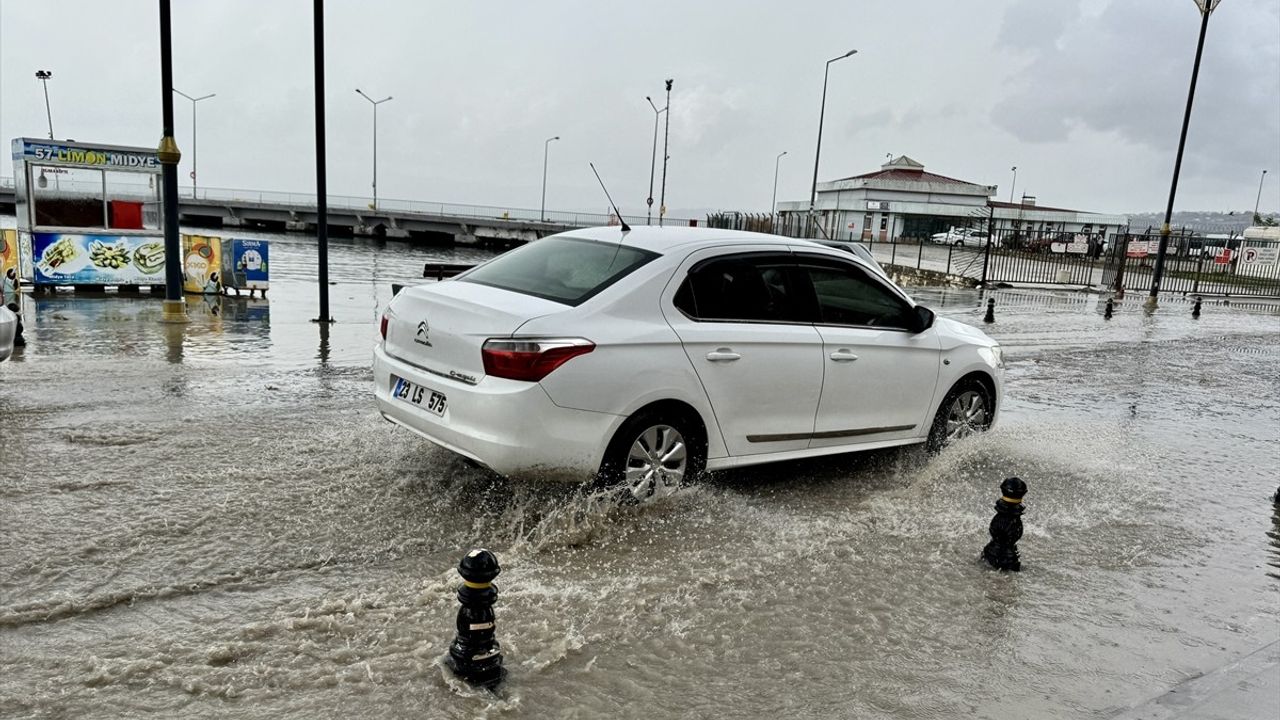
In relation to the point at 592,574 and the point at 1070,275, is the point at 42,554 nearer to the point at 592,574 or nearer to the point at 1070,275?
the point at 592,574

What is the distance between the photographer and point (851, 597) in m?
4.41

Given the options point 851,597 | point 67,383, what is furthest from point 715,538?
point 67,383

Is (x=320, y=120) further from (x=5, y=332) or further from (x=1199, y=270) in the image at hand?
(x=1199, y=270)

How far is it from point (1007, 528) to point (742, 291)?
2.00 metres

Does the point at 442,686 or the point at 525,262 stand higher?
the point at 525,262

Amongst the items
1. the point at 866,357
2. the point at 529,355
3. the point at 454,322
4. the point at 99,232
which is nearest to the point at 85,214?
the point at 99,232

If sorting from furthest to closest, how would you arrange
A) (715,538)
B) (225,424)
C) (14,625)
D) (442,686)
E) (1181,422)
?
(1181,422), (225,424), (715,538), (14,625), (442,686)

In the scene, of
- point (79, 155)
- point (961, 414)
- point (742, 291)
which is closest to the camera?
point (742, 291)

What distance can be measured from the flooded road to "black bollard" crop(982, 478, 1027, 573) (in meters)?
0.09

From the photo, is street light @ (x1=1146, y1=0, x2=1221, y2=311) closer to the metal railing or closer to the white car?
the metal railing

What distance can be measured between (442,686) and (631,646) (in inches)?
32.6

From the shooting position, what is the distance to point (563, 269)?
5.36 m

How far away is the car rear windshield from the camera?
5059 millimetres

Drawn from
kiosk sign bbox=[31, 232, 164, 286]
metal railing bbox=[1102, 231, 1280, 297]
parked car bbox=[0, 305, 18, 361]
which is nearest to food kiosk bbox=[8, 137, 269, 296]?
kiosk sign bbox=[31, 232, 164, 286]
